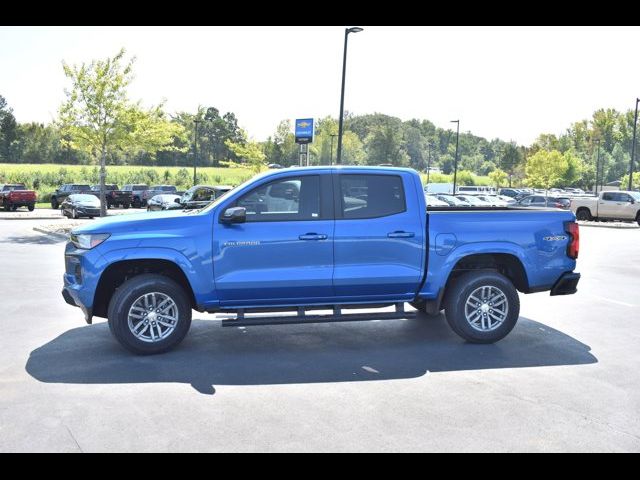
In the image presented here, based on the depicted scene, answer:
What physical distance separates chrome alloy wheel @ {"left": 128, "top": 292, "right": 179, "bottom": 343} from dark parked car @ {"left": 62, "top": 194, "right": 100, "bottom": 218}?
25339mm

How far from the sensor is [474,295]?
720 cm

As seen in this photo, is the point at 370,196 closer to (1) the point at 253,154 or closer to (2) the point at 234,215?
(2) the point at 234,215

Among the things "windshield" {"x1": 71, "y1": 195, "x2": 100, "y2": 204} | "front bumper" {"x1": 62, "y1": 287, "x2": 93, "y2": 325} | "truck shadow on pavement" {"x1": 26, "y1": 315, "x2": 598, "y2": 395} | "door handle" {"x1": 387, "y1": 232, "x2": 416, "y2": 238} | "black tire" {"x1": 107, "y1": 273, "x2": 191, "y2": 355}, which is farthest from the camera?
"windshield" {"x1": 71, "y1": 195, "x2": 100, "y2": 204}

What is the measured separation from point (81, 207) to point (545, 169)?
6251 centimetres

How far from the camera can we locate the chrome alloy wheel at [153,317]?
652 centimetres

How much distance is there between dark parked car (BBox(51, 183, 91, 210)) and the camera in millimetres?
41250

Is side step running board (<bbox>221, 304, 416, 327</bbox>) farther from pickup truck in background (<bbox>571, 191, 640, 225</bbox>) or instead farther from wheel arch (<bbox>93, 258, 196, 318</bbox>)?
pickup truck in background (<bbox>571, 191, 640, 225</bbox>)

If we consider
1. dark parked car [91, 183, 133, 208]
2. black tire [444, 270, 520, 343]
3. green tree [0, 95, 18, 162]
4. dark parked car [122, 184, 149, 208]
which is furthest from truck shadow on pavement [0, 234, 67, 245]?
green tree [0, 95, 18, 162]

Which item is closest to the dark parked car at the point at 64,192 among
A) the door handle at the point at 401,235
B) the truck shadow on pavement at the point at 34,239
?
the truck shadow on pavement at the point at 34,239

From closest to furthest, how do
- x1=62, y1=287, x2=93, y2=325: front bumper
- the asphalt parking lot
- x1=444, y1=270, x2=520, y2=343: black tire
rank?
the asphalt parking lot < x1=62, y1=287, x2=93, y2=325: front bumper < x1=444, y1=270, x2=520, y2=343: black tire

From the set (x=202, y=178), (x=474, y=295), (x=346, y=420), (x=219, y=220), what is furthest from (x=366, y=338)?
(x=202, y=178)

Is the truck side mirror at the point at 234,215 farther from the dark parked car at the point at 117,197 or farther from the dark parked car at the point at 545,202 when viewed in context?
the dark parked car at the point at 117,197

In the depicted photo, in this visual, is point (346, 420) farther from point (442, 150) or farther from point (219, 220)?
point (442, 150)
